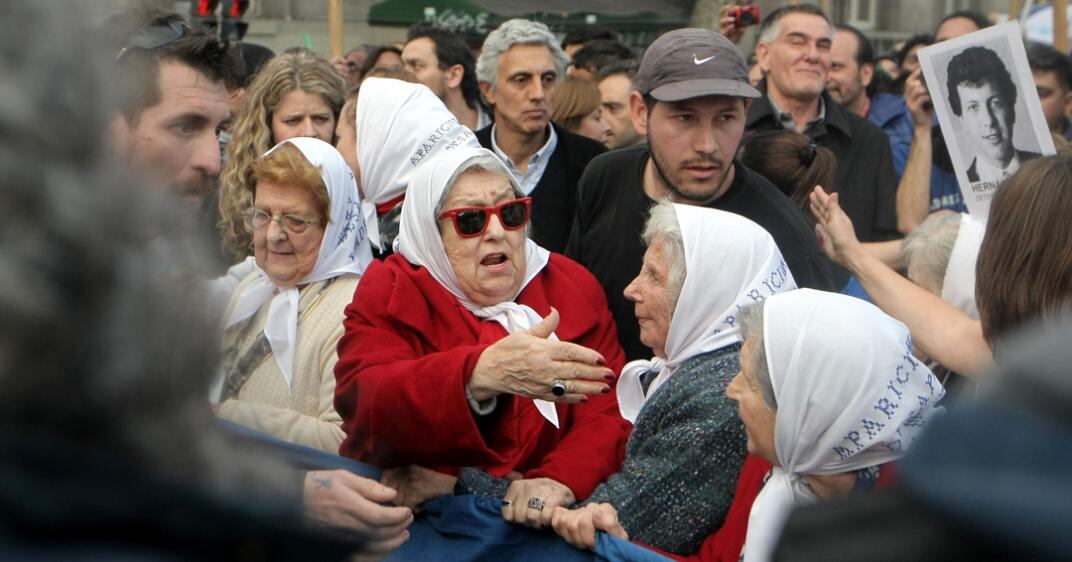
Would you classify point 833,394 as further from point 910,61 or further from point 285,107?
point 910,61

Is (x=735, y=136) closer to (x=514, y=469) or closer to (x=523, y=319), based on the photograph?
(x=523, y=319)

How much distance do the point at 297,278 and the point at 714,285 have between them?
4.35ft

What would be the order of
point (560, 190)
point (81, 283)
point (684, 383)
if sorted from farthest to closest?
point (560, 190) → point (684, 383) → point (81, 283)

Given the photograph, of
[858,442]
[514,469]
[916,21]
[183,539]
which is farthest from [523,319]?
[916,21]

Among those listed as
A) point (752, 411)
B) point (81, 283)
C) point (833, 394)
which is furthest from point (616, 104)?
point (81, 283)

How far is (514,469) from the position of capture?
11.2ft

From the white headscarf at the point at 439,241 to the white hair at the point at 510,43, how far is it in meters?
2.30

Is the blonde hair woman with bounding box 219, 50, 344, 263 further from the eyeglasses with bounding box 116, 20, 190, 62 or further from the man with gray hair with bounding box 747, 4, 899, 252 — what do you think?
the man with gray hair with bounding box 747, 4, 899, 252

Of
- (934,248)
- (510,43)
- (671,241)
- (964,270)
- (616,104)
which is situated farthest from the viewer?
(616,104)

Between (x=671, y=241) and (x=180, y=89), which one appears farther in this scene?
(x=671, y=241)

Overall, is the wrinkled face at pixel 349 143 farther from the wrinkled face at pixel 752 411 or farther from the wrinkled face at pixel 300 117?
the wrinkled face at pixel 752 411

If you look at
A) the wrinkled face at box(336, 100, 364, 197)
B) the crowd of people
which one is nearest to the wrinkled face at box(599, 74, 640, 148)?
the crowd of people

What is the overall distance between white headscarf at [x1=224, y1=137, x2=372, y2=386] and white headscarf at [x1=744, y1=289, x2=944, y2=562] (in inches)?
61.8

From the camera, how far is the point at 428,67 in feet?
22.5
